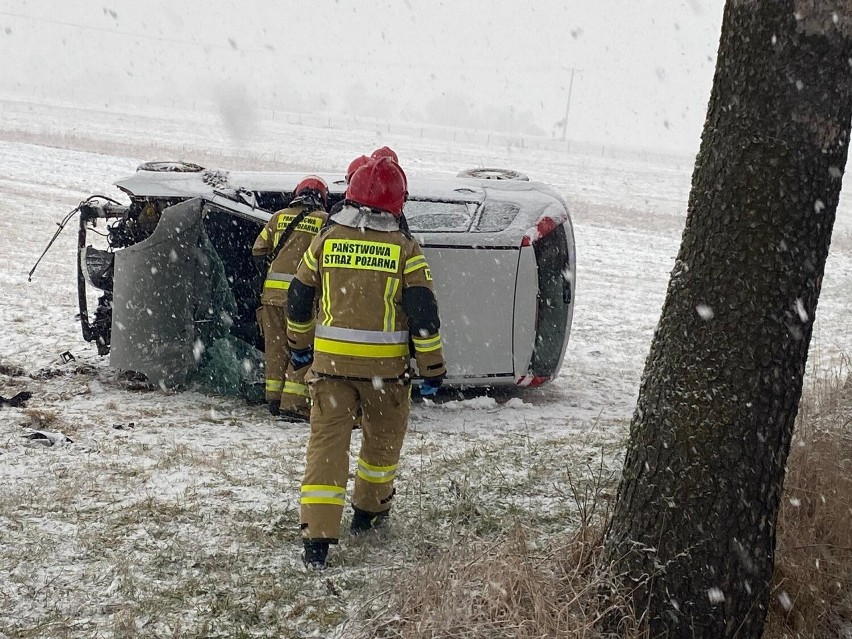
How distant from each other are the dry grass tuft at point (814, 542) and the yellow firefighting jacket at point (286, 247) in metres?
3.40

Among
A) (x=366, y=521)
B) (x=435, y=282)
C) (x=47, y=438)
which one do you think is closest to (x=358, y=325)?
(x=366, y=521)

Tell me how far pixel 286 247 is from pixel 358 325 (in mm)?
2339

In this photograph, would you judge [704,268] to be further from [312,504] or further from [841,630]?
[312,504]

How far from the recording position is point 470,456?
5184 mm

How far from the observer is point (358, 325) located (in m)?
3.74

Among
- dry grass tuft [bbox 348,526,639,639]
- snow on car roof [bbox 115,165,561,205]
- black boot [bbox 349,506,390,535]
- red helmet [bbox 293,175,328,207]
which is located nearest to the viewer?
dry grass tuft [bbox 348,526,639,639]

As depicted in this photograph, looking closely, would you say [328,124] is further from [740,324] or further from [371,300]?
[740,324]

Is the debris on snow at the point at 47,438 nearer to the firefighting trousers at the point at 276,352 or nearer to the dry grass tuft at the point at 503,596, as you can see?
the firefighting trousers at the point at 276,352

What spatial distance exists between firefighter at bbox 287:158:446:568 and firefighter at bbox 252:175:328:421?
80.9 inches

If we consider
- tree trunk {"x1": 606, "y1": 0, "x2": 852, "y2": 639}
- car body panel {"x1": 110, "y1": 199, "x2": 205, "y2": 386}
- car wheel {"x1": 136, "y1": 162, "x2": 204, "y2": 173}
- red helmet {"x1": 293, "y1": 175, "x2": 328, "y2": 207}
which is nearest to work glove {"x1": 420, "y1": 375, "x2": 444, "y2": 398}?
tree trunk {"x1": 606, "y1": 0, "x2": 852, "y2": 639}

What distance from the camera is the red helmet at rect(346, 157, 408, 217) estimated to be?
373cm

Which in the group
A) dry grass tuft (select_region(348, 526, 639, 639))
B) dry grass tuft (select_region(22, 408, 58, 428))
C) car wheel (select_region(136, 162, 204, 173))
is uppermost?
car wheel (select_region(136, 162, 204, 173))

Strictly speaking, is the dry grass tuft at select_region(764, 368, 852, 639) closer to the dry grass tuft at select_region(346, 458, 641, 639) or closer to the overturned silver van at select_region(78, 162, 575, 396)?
the dry grass tuft at select_region(346, 458, 641, 639)

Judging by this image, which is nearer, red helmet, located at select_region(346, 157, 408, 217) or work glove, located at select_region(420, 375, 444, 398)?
red helmet, located at select_region(346, 157, 408, 217)
